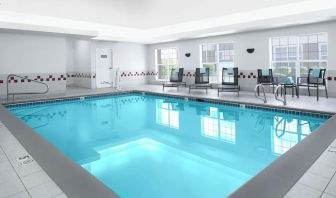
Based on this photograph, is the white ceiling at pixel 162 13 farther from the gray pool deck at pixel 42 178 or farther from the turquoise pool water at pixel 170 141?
the gray pool deck at pixel 42 178

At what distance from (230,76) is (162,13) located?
3146 mm

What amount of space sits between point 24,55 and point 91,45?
2890mm

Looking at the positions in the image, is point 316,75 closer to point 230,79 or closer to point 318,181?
point 230,79

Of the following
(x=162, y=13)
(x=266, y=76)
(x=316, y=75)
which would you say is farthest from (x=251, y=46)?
(x=162, y=13)

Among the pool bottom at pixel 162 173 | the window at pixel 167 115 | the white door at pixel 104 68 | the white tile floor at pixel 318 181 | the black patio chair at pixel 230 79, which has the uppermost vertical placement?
the white door at pixel 104 68

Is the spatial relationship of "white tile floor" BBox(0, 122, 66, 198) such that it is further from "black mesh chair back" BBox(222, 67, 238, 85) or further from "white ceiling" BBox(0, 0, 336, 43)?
"black mesh chair back" BBox(222, 67, 238, 85)

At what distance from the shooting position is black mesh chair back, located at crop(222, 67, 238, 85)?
8.02m

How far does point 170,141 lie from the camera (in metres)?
4.03

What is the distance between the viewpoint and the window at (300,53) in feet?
23.6

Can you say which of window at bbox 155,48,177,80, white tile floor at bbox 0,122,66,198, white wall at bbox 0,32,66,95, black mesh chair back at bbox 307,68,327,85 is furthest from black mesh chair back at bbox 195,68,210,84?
white tile floor at bbox 0,122,66,198

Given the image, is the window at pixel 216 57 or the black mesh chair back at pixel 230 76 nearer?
the black mesh chair back at pixel 230 76

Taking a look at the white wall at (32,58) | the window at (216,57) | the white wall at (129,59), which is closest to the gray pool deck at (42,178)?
the white wall at (32,58)

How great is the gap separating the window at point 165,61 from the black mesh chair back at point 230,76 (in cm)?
362

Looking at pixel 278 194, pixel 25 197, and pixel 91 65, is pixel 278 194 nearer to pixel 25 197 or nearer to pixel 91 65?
pixel 25 197
